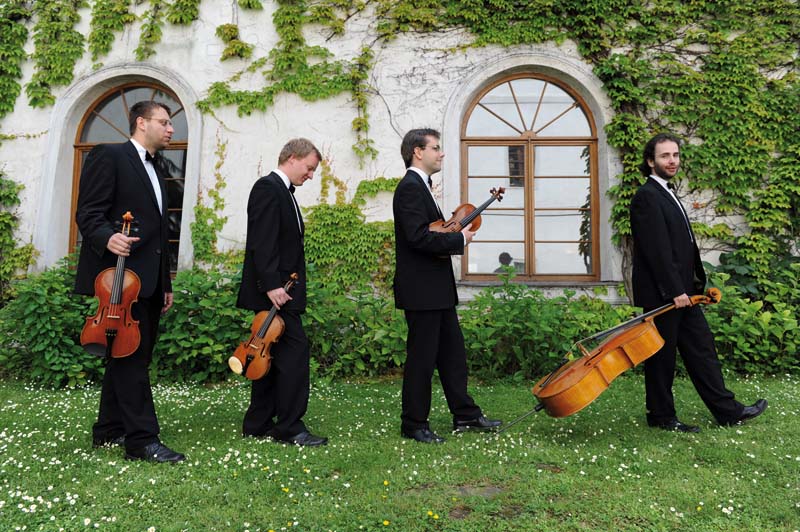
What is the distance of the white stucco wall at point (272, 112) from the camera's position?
6.84m

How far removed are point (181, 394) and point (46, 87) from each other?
478cm

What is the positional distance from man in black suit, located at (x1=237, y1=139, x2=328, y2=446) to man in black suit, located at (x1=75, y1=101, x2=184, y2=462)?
55 centimetres

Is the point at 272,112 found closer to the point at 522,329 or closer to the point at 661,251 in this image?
the point at 522,329

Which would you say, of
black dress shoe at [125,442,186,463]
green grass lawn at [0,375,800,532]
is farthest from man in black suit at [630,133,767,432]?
black dress shoe at [125,442,186,463]

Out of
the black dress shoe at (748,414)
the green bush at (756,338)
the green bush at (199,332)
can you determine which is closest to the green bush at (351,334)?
the green bush at (199,332)

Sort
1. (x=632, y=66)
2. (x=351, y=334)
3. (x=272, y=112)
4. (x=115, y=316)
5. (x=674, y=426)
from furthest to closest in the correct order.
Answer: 1. (x=272, y=112)
2. (x=632, y=66)
3. (x=351, y=334)
4. (x=674, y=426)
5. (x=115, y=316)

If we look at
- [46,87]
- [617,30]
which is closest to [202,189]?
[46,87]

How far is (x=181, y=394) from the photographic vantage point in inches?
201

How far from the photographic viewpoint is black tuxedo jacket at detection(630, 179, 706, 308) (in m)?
3.72

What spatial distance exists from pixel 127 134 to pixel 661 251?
264 inches

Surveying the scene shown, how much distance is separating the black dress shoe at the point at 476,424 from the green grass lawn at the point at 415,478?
106 millimetres

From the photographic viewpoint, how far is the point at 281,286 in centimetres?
345

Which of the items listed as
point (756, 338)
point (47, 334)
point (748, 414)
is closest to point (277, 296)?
point (748, 414)

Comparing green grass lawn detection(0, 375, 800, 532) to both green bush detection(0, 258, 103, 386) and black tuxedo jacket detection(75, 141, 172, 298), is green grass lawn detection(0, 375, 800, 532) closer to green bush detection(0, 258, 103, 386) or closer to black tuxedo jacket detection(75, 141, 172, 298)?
black tuxedo jacket detection(75, 141, 172, 298)
